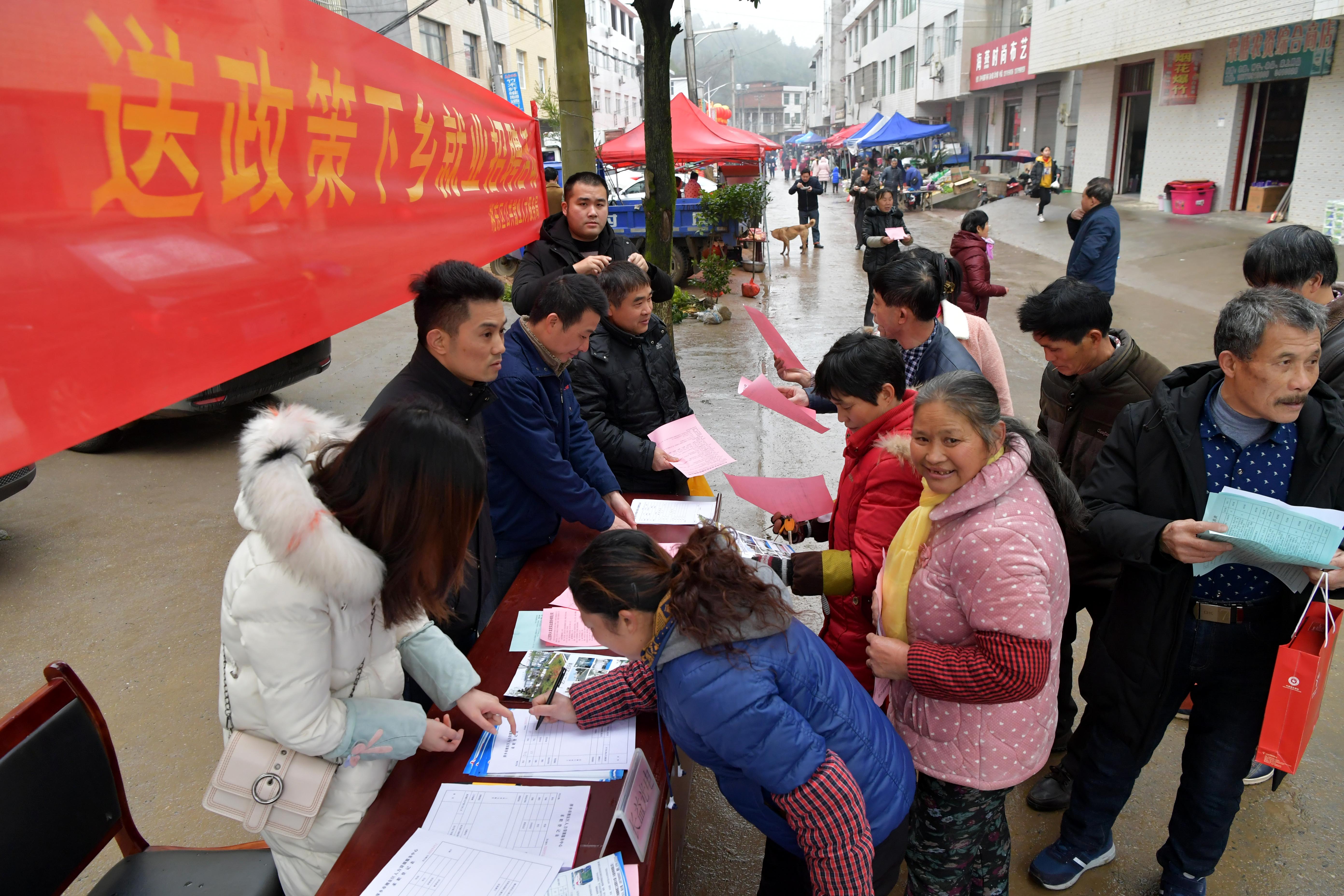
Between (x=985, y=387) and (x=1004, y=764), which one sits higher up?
(x=985, y=387)

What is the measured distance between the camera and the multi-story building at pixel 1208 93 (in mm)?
12391

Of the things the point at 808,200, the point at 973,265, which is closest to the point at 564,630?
the point at 973,265

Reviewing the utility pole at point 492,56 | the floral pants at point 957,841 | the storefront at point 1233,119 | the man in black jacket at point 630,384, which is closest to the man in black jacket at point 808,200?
the utility pole at point 492,56

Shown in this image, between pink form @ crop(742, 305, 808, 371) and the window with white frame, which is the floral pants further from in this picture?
the window with white frame

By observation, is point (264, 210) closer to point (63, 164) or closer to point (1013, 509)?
point (63, 164)

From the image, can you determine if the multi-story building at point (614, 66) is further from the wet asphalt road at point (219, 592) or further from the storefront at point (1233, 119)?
the wet asphalt road at point (219, 592)

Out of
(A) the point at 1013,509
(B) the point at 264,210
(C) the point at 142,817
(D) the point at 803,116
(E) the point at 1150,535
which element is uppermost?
(D) the point at 803,116

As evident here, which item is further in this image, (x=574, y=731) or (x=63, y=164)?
(x=574, y=731)

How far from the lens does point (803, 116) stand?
94000 millimetres

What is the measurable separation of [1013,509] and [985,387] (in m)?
0.26

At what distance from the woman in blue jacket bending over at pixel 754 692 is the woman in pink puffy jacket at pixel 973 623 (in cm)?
21

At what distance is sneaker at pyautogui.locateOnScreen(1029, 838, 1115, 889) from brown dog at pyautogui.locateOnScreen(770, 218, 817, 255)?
13.0 meters

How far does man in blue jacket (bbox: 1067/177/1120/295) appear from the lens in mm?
6113

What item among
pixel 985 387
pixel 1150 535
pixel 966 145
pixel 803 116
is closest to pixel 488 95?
pixel 985 387
